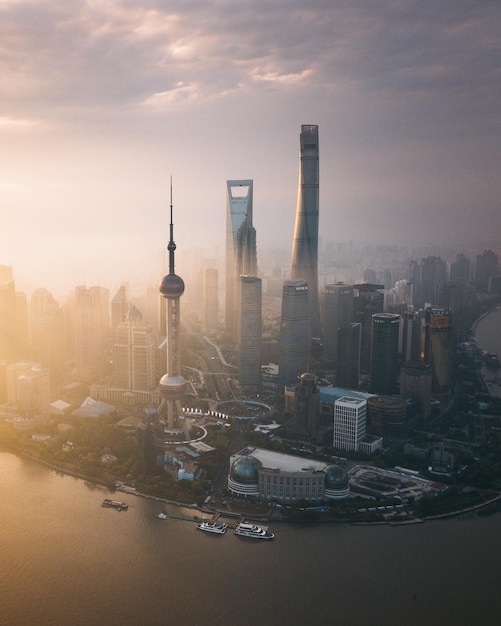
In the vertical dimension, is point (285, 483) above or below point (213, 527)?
above

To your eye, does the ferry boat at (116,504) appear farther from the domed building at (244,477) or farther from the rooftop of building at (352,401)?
the rooftop of building at (352,401)

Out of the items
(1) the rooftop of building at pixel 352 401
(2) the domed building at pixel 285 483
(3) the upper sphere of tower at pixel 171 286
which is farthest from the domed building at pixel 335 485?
(3) the upper sphere of tower at pixel 171 286

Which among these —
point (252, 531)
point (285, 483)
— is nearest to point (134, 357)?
point (285, 483)

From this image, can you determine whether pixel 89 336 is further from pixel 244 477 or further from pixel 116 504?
pixel 244 477

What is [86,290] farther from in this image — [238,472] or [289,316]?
[238,472]

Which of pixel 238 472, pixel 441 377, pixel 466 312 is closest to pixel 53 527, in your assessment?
pixel 238 472

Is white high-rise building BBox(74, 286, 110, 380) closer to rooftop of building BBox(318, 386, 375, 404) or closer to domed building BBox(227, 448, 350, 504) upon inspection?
rooftop of building BBox(318, 386, 375, 404)
